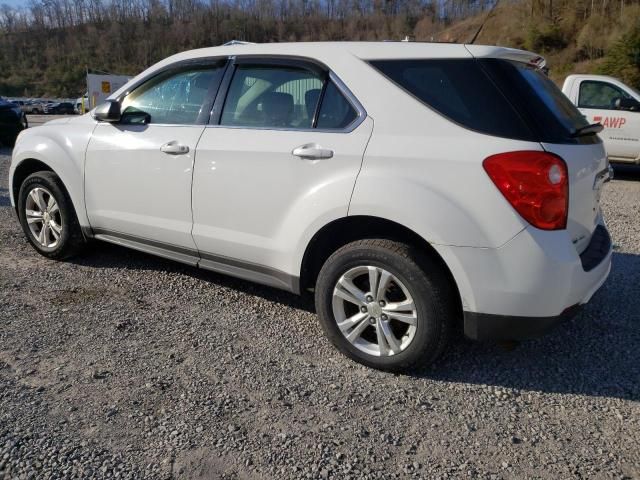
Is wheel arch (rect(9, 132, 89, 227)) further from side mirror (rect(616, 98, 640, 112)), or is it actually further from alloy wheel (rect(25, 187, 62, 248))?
side mirror (rect(616, 98, 640, 112))

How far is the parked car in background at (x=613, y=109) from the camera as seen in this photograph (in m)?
9.68

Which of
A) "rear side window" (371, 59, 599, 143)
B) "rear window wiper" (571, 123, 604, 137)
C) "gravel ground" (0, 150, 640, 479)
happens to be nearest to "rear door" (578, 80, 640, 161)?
"gravel ground" (0, 150, 640, 479)

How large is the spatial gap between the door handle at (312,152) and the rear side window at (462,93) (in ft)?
1.69

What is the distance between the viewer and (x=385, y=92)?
299cm

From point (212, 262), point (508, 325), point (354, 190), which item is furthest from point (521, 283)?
point (212, 262)

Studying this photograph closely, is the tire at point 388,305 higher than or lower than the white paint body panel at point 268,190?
lower

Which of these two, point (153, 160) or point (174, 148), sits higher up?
point (174, 148)

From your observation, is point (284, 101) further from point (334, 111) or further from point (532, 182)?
point (532, 182)

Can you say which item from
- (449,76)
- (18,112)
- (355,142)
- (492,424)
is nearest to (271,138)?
(355,142)

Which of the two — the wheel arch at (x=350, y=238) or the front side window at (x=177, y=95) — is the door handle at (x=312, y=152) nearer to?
the wheel arch at (x=350, y=238)

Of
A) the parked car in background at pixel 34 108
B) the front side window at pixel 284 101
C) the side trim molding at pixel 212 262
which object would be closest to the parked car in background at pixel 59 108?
the parked car in background at pixel 34 108

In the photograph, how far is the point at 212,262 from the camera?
3.74 meters

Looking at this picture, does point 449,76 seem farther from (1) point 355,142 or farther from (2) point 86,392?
(2) point 86,392

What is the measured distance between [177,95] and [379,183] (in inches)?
70.4
